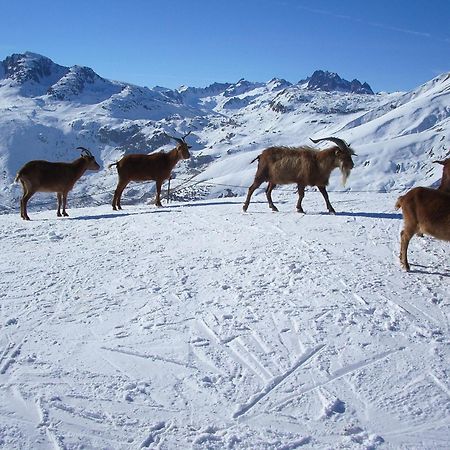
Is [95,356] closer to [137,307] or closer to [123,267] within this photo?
[137,307]

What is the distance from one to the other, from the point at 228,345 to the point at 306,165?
319 inches

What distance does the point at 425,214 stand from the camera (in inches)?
305

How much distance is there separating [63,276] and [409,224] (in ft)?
20.1

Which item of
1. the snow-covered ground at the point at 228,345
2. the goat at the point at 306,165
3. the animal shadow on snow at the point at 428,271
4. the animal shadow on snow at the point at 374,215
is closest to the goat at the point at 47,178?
the snow-covered ground at the point at 228,345

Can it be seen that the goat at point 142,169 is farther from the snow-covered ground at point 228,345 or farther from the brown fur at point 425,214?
the brown fur at point 425,214

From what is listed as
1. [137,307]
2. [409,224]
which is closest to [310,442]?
[137,307]

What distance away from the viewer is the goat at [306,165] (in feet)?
41.4

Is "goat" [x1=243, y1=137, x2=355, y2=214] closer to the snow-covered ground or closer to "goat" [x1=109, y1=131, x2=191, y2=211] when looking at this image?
the snow-covered ground

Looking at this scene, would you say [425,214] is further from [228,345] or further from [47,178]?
[47,178]

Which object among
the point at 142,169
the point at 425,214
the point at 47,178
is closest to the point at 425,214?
the point at 425,214

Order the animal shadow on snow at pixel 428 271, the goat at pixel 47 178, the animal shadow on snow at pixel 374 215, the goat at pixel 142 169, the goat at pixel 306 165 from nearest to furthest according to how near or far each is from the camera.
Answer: the animal shadow on snow at pixel 428 271 < the animal shadow on snow at pixel 374 215 < the goat at pixel 306 165 < the goat at pixel 47 178 < the goat at pixel 142 169

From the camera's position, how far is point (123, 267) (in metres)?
8.56

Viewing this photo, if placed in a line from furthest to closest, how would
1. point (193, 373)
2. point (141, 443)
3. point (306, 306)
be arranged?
1. point (306, 306)
2. point (193, 373)
3. point (141, 443)

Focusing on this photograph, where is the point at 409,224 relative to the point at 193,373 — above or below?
above
